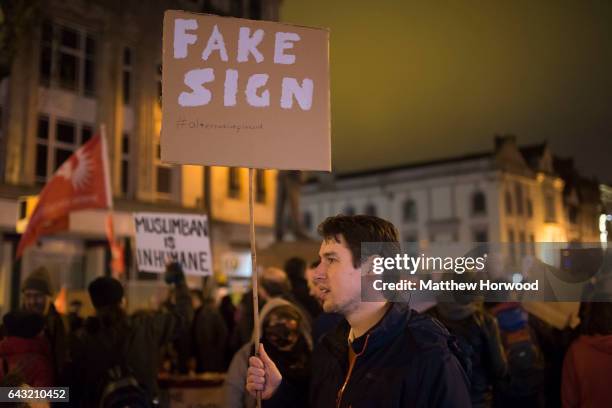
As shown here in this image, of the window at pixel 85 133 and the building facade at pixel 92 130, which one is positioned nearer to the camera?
the building facade at pixel 92 130

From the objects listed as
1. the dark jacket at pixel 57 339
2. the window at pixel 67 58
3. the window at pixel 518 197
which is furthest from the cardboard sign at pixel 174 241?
the window at pixel 518 197

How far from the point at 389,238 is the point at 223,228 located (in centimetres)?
2230

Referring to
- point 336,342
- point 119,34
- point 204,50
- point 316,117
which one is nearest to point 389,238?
point 336,342

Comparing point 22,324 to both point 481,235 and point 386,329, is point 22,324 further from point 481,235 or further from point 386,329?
point 481,235

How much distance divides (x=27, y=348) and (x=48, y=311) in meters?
1.22

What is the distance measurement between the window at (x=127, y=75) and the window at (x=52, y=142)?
2.34 meters

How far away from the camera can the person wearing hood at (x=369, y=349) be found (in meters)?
2.41

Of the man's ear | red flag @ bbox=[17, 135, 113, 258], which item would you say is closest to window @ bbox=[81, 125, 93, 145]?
red flag @ bbox=[17, 135, 113, 258]

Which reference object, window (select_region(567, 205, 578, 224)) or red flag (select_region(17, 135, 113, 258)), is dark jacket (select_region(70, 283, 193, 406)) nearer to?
red flag (select_region(17, 135, 113, 258))

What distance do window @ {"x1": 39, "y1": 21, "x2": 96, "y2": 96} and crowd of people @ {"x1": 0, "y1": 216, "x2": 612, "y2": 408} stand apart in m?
15.7

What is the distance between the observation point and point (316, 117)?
11.6 ft

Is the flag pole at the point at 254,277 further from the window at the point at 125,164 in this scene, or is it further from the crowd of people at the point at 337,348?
the window at the point at 125,164

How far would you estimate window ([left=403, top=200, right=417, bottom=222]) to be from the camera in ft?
173

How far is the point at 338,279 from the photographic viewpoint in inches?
110
